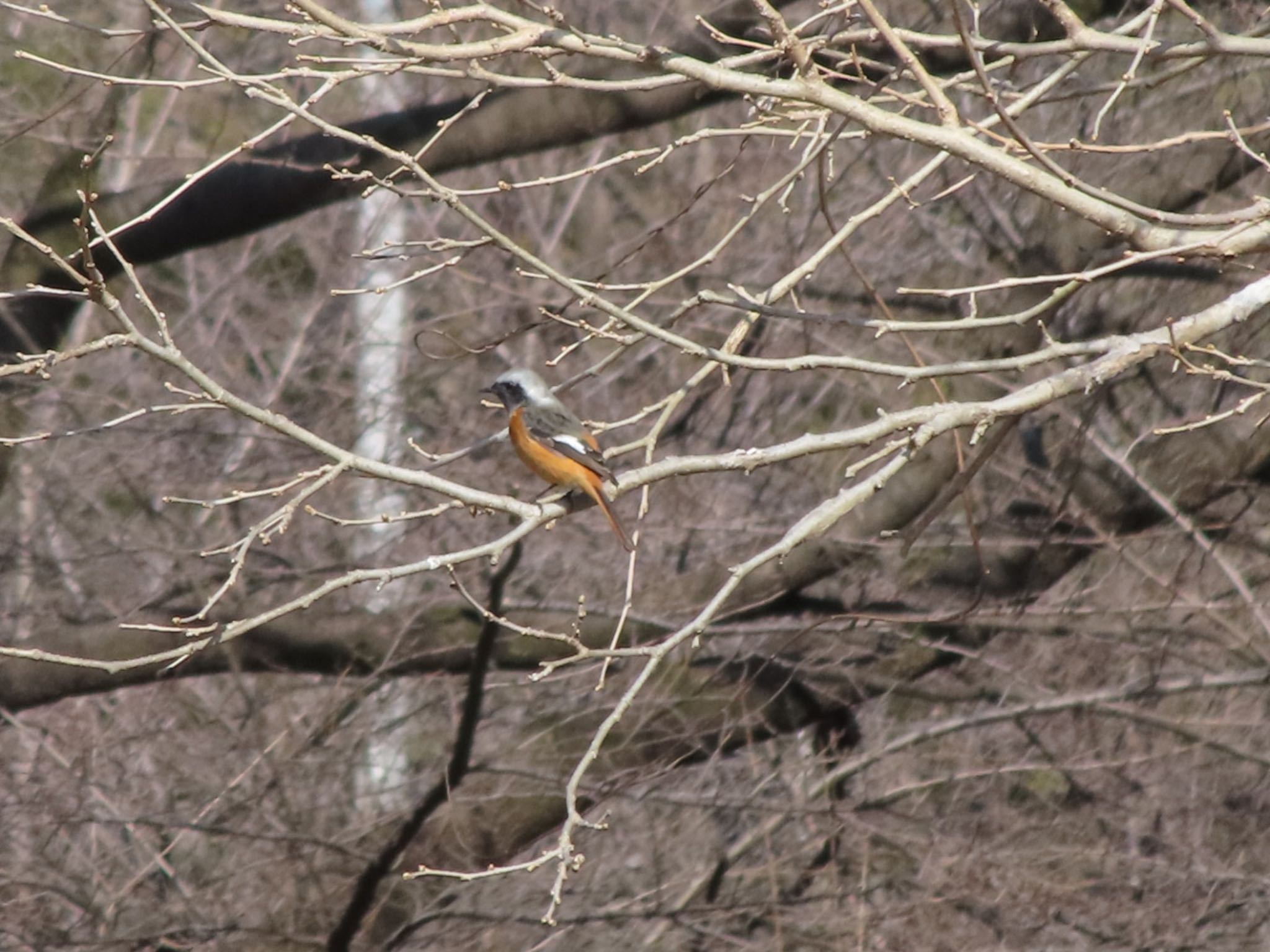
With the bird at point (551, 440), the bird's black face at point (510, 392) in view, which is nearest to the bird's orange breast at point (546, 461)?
the bird at point (551, 440)

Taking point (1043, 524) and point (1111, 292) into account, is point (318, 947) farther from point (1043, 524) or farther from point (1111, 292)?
point (1111, 292)

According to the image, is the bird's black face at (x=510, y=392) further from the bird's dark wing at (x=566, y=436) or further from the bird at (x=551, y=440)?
the bird's dark wing at (x=566, y=436)

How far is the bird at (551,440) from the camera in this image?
5.36m

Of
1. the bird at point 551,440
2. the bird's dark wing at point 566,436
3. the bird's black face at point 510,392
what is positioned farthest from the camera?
the bird's black face at point 510,392

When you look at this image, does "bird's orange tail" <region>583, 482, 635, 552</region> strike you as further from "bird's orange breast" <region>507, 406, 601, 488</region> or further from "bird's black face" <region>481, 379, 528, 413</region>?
"bird's black face" <region>481, 379, 528, 413</region>

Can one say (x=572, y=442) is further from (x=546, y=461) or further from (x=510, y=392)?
(x=510, y=392)

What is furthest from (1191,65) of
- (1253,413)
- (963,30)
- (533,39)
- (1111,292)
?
(1111,292)

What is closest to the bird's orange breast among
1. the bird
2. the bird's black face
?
the bird

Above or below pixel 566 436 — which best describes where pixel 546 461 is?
below

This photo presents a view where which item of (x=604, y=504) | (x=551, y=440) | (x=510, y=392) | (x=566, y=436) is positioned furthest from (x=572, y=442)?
(x=510, y=392)

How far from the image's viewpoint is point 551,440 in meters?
5.95

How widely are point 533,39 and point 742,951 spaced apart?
497cm

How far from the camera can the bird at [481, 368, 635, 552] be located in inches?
211

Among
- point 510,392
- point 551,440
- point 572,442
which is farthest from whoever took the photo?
point 510,392
